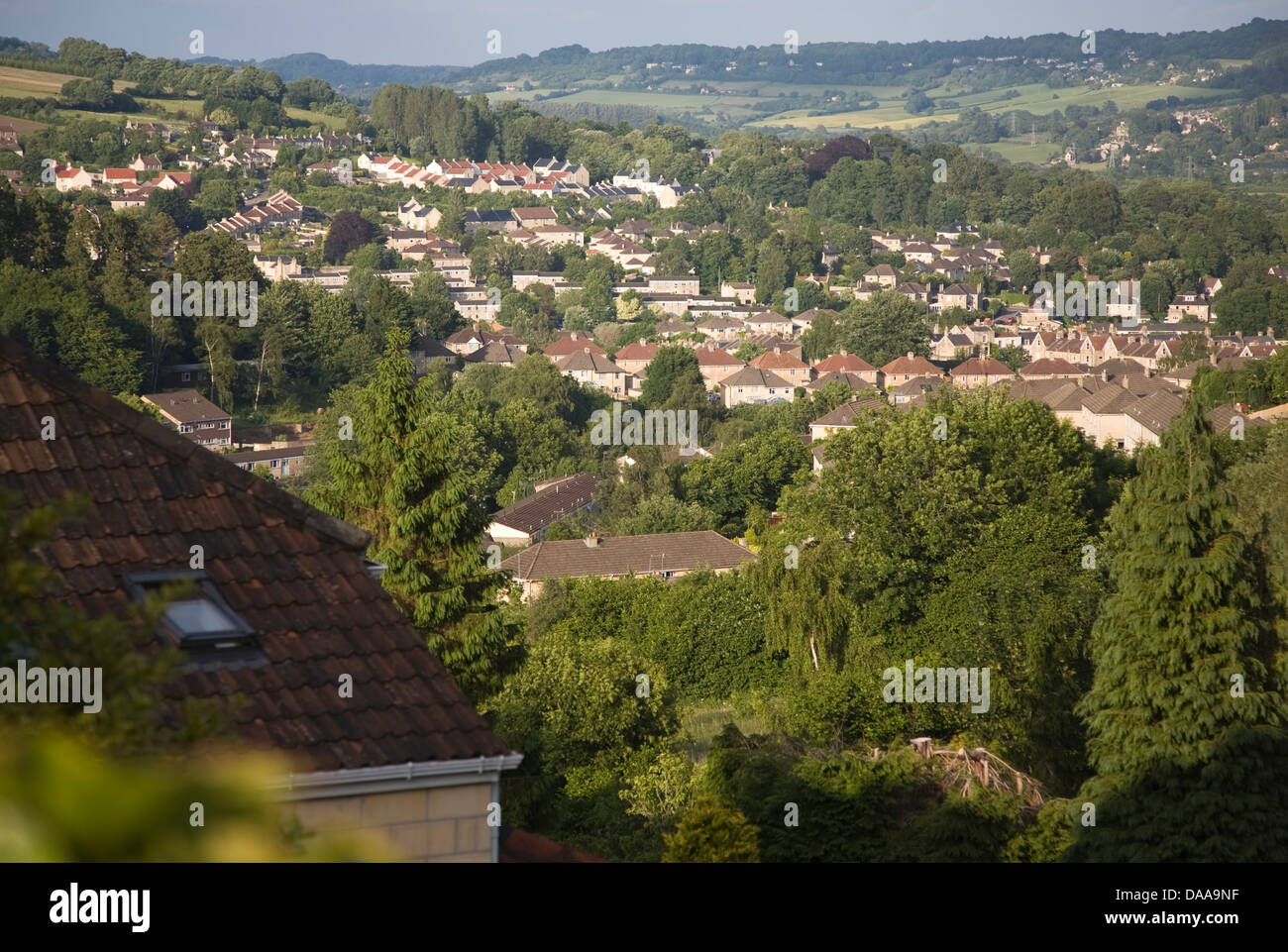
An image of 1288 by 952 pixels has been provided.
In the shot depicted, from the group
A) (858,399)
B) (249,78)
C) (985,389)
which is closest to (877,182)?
(249,78)

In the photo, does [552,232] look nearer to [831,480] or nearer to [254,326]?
[254,326]

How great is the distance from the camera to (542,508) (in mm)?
43938

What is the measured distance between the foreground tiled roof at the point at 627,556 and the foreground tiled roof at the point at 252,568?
94.1 feet

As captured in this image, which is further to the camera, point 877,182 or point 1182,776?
point 877,182

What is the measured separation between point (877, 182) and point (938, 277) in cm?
2879

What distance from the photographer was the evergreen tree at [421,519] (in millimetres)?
12164

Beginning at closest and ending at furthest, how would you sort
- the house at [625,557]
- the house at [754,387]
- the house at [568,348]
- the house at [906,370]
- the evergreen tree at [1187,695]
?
the evergreen tree at [1187,695] < the house at [625,557] < the house at [906,370] < the house at [754,387] < the house at [568,348]

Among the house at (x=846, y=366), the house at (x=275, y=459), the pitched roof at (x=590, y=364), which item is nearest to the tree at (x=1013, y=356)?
the house at (x=846, y=366)

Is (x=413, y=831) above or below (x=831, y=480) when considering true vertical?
above

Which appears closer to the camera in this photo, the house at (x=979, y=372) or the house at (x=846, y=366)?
the house at (x=979, y=372)

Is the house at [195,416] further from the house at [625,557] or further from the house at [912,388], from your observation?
the house at [912,388]
